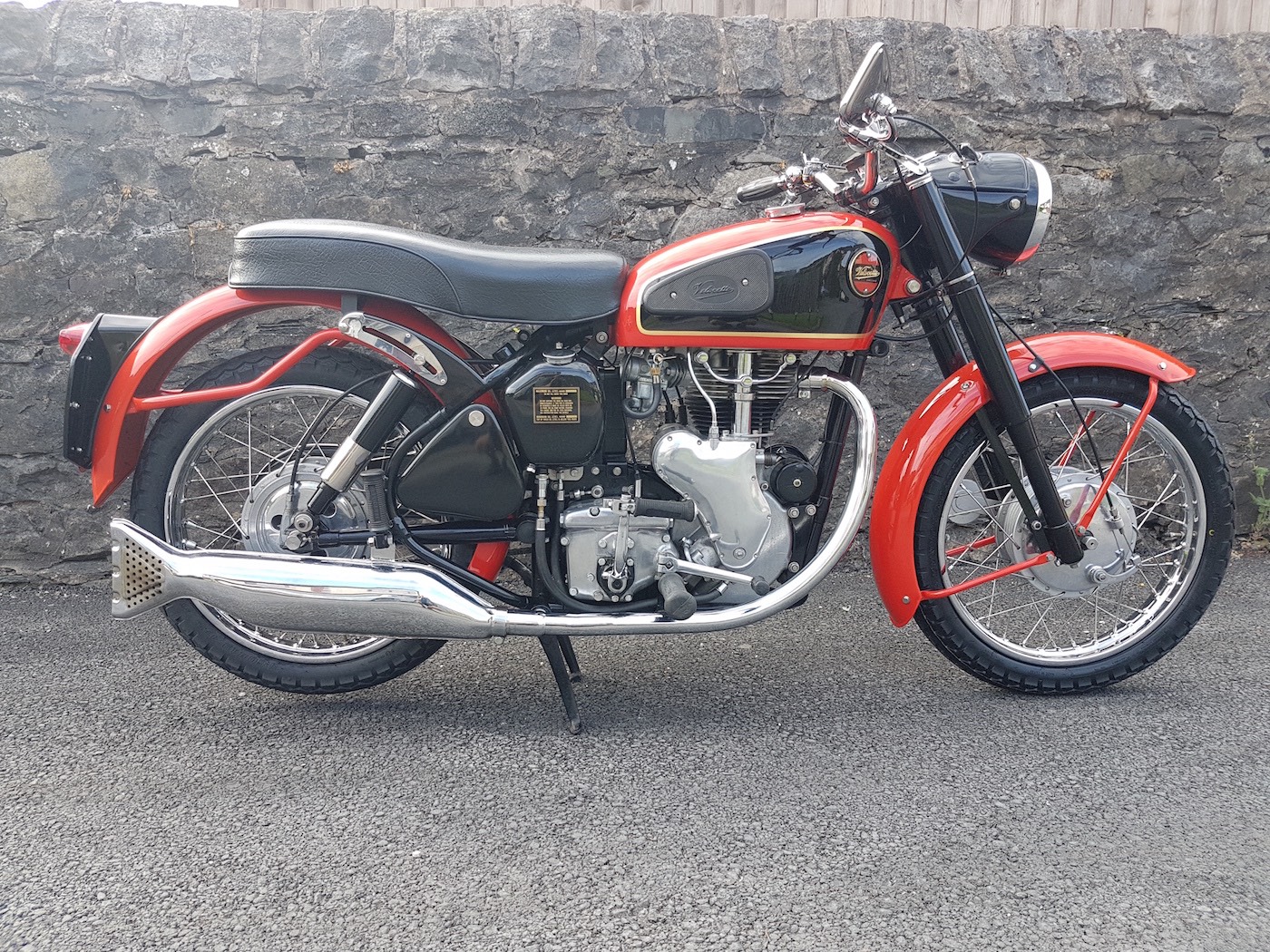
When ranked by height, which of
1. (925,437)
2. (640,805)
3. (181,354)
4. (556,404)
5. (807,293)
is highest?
(807,293)

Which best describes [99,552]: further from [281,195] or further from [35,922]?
[35,922]

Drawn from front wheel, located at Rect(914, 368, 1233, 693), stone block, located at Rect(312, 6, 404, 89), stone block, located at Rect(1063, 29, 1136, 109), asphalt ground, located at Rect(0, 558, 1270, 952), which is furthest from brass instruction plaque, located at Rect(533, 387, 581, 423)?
stone block, located at Rect(1063, 29, 1136, 109)

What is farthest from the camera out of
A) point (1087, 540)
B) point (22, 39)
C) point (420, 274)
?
point (22, 39)

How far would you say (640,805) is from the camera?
2.12 metres

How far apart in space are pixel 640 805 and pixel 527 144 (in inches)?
93.9

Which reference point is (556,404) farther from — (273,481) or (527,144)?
(527,144)

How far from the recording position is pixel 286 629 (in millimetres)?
2336

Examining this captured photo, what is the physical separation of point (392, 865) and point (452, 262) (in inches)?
50.8

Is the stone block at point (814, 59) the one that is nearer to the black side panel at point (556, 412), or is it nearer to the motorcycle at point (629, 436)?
the motorcycle at point (629, 436)

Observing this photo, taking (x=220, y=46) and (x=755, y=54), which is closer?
(x=220, y=46)

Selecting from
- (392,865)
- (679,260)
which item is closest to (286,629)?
(392,865)

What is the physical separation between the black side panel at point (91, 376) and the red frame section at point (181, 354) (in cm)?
2

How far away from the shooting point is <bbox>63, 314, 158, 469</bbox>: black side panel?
2398 mm

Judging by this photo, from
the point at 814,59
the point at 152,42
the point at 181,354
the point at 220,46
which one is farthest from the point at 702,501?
the point at 152,42
